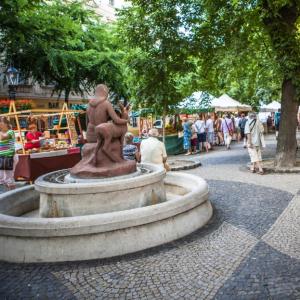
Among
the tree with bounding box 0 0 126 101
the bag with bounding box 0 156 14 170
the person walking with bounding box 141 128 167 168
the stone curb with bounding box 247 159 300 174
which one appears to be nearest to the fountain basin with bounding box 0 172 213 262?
the person walking with bounding box 141 128 167 168

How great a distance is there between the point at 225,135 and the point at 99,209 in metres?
16.1

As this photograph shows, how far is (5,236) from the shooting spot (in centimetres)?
493

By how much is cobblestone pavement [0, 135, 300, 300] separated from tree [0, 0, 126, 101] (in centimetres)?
1196

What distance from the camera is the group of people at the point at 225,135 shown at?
11.0 m

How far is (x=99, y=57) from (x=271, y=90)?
11431 millimetres

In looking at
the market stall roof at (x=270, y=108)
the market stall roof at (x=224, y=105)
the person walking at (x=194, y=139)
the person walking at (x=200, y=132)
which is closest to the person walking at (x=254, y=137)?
the person walking at (x=194, y=139)

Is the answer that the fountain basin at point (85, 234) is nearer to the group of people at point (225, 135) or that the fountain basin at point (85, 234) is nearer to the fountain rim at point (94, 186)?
the fountain rim at point (94, 186)

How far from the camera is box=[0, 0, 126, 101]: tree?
16358 mm

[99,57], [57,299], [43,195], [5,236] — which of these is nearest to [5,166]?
[43,195]

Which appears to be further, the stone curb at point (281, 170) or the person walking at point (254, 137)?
the stone curb at point (281, 170)

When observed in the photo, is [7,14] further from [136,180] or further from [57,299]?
[57,299]

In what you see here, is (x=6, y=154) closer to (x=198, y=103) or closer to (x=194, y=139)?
(x=194, y=139)

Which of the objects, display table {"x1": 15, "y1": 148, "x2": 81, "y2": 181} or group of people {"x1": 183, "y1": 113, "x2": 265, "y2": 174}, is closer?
display table {"x1": 15, "y1": 148, "x2": 81, "y2": 181}

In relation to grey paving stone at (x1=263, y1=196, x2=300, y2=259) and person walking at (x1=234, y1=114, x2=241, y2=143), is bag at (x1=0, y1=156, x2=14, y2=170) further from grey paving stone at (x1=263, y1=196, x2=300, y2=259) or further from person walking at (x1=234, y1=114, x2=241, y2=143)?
person walking at (x1=234, y1=114, x2=241, y2=143)
